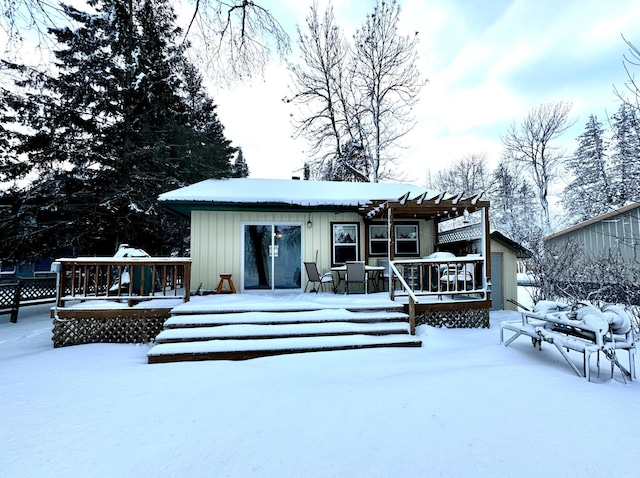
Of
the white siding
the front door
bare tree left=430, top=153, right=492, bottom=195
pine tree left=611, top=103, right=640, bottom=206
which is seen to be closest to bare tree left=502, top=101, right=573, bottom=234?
pine tree left=611, top=103, right=640, bottom=206

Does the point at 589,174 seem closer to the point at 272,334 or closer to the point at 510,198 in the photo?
the point at 510,198

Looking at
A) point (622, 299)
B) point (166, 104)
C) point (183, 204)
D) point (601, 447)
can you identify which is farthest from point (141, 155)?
point (622, 299)

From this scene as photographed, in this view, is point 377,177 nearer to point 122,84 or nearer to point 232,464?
point 122,84

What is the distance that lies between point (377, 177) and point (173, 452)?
15.3m

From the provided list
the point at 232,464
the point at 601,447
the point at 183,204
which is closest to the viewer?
the point at 232,464

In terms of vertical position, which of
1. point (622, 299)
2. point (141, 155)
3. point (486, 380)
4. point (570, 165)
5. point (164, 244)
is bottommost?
point (486, 380)

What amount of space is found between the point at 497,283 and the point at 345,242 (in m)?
5.23

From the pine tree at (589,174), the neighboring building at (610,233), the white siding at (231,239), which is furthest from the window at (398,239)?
the pine tree at (589,174)

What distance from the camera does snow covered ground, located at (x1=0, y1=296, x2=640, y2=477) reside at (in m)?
2.03

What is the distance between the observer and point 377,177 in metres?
16.0

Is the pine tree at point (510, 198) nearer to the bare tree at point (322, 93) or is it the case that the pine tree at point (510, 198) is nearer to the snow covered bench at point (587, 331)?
the bare tree at point (322, 93)

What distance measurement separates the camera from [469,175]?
2434 centimetres

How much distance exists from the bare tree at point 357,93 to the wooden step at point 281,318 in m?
11.7

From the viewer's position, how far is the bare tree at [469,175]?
2367cm
